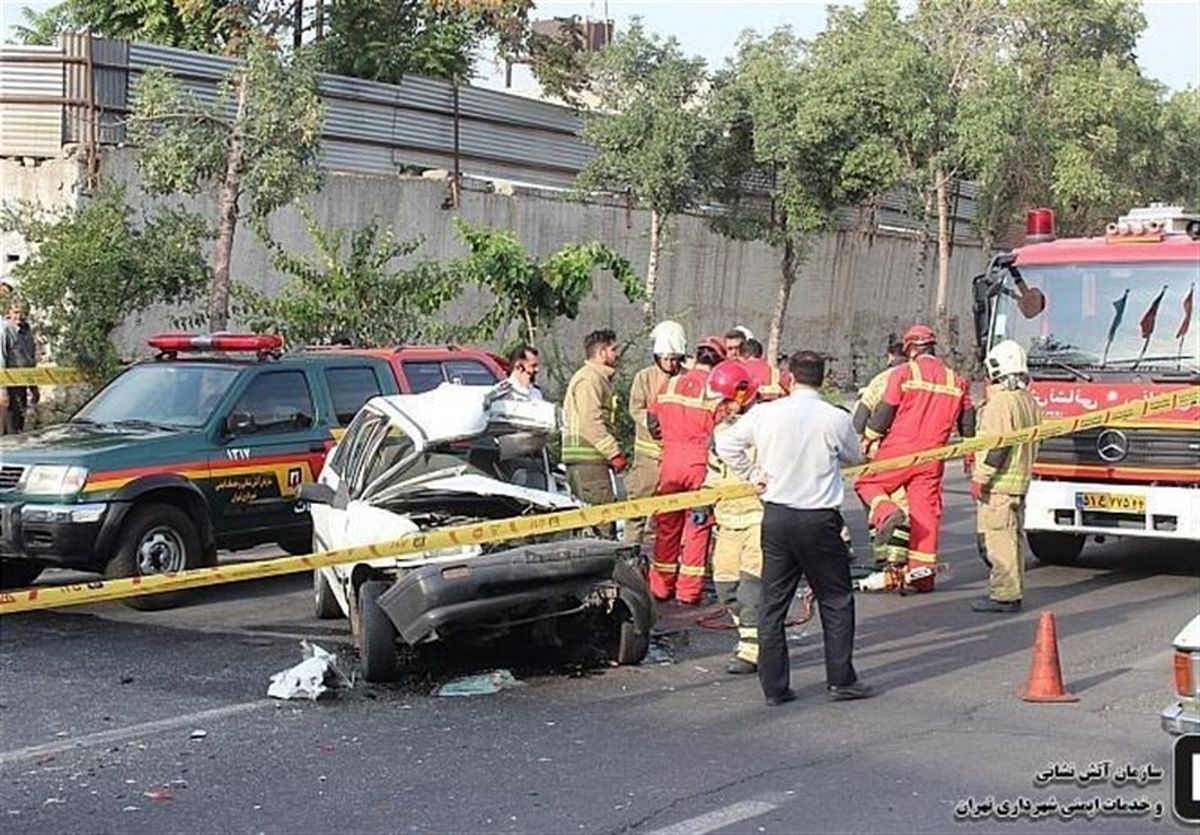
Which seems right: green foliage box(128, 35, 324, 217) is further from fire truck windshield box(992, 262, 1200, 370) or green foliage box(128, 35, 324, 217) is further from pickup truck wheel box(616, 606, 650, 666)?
pickup truck wheel box(616, 606, 650, 666)

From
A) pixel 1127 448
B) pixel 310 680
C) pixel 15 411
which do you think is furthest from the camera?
pixel 15 411

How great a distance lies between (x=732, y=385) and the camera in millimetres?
9664

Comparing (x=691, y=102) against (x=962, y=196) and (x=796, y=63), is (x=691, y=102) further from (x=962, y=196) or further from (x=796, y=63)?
(x=962, y=196)

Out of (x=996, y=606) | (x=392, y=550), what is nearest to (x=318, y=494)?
(x=392, y=550)

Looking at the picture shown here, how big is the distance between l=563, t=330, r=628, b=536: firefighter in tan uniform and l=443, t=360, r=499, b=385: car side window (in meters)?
1.63

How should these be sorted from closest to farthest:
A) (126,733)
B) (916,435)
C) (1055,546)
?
(126,733)
(916,435)
(1055,546)

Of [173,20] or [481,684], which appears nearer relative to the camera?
[481,684]

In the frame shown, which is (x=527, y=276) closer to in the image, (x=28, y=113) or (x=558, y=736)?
(x=28, y=113)

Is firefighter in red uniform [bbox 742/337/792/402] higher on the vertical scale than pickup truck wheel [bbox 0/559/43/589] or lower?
higher

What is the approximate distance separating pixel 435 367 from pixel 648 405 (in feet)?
6.31

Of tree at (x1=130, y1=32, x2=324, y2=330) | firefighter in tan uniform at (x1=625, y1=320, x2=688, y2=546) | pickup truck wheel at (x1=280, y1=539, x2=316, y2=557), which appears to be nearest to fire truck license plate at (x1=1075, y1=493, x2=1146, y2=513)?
firefighter in tan uniform at (x1=625, y1=320, x2=688, y2=546)

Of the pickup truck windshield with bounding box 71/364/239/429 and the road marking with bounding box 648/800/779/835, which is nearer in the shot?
the road marking with bounding box 648/800/779/835

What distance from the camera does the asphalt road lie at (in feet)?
21.4

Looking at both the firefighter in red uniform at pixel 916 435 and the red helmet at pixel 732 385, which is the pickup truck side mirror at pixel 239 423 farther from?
the firefighter in red uniform at pixel 916 435
